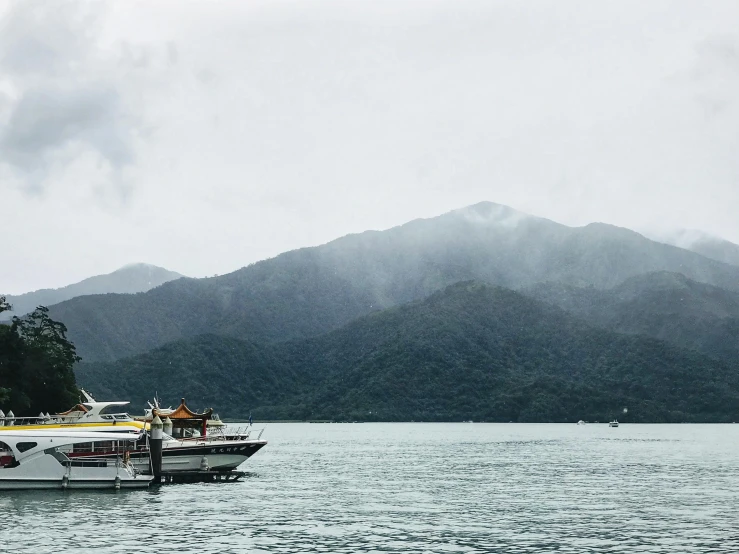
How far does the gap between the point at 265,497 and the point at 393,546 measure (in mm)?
23951

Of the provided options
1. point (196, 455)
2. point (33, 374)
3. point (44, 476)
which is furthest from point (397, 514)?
point (33, 374)

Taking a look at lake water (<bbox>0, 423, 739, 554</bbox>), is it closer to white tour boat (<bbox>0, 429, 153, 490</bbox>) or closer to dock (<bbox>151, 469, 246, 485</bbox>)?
white tour boat (<bbox>0, 429, 153, 490</bbox>)

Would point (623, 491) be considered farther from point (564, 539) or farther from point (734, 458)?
point (734, 458)

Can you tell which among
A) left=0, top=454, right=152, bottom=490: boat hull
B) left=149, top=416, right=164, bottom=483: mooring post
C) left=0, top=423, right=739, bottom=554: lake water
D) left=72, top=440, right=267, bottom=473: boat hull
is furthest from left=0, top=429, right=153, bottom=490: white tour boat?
left=72, top=440, right=267, bottom=473: boat hull

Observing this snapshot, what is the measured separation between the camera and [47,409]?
130250 mm

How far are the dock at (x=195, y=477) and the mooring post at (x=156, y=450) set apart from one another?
47 centimetres

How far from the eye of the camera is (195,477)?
7450 cm

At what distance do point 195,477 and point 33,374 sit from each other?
60.9m

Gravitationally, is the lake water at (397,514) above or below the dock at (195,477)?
below

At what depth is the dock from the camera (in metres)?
71.2

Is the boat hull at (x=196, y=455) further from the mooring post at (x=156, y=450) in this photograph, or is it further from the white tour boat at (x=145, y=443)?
the mooring post at (x=156, y=450)

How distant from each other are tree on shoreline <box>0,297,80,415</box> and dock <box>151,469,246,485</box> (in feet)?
132

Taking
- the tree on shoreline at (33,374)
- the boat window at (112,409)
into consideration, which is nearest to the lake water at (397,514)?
the boat window at (112,409)

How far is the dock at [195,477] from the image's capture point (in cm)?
7125
